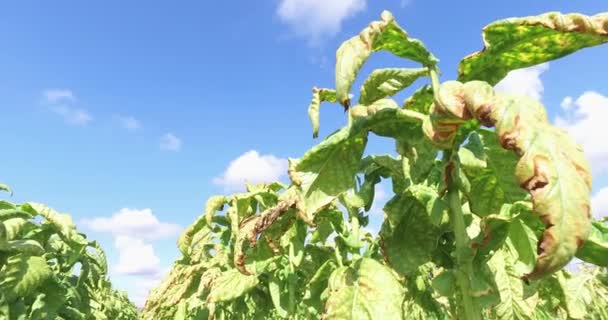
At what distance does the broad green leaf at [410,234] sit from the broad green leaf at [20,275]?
106 inches

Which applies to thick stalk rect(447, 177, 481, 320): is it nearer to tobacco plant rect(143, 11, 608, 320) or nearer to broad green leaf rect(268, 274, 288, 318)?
tobacco plant rect(143, 11, 608, 320)

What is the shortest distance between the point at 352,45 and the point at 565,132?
0.56 meters

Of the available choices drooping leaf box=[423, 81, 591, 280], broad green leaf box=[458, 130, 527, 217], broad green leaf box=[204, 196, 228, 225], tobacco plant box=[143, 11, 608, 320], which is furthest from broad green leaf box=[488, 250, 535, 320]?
broad green leaf box=[204, 196, 228, 225]

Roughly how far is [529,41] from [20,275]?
329cm

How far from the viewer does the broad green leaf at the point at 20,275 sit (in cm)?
336

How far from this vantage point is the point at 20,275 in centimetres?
337

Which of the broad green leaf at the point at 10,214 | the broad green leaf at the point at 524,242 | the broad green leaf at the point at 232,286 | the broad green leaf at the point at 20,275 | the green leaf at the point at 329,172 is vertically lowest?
the broad green leaf at the point at 524,242

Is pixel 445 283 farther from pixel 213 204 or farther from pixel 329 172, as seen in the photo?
pixel 213 204

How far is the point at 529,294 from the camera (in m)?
1.81

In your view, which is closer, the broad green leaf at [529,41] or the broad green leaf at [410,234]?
the broad green leaf at [529,41]

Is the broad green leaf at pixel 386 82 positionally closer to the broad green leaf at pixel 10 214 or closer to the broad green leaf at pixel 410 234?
the broad green leaf at pixel 410 234

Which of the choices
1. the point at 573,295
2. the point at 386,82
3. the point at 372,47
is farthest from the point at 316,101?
the point at 573,295

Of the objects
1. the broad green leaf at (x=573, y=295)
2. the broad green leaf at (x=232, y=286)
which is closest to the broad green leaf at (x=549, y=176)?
the broad green leaf at (x=573, y=295)

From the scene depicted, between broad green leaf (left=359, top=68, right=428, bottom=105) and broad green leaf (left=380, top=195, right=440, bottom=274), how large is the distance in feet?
1.11
